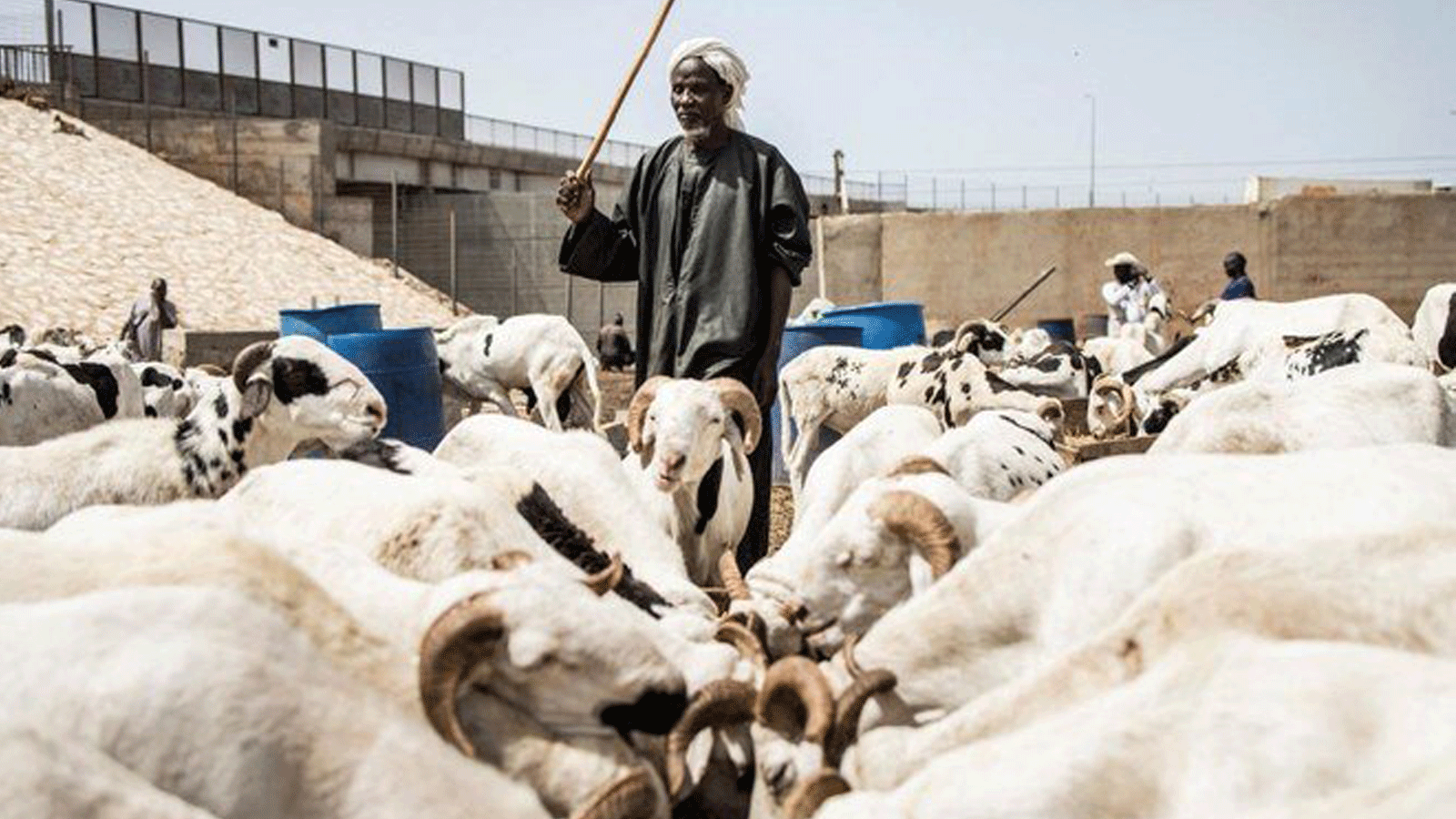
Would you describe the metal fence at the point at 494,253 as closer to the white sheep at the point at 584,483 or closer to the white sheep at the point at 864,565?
the white sheep at the point at 584,483

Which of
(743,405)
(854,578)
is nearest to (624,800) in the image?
(854,578)

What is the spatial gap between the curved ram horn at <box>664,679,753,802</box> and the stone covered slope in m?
25.0

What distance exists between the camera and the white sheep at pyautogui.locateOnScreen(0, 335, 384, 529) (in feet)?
23.1

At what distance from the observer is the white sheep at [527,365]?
1805cm

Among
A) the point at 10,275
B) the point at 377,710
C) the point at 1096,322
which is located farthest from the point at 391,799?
the point at 10,275

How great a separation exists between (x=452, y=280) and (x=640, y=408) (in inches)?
1163

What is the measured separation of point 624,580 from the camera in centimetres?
579

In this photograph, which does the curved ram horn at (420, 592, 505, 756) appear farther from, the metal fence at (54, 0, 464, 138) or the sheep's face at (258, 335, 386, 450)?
the metal fence at (54, 0, 464, 138)

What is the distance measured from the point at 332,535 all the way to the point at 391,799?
1.84 metres

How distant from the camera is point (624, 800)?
155 inches

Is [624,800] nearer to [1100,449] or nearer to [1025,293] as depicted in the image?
[1100,449]

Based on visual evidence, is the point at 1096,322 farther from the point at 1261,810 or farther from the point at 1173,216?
the point at 1261,810

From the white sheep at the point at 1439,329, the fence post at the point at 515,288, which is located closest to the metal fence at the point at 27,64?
the fence post at the point at 515,288

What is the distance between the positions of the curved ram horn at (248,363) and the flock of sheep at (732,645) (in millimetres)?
657
